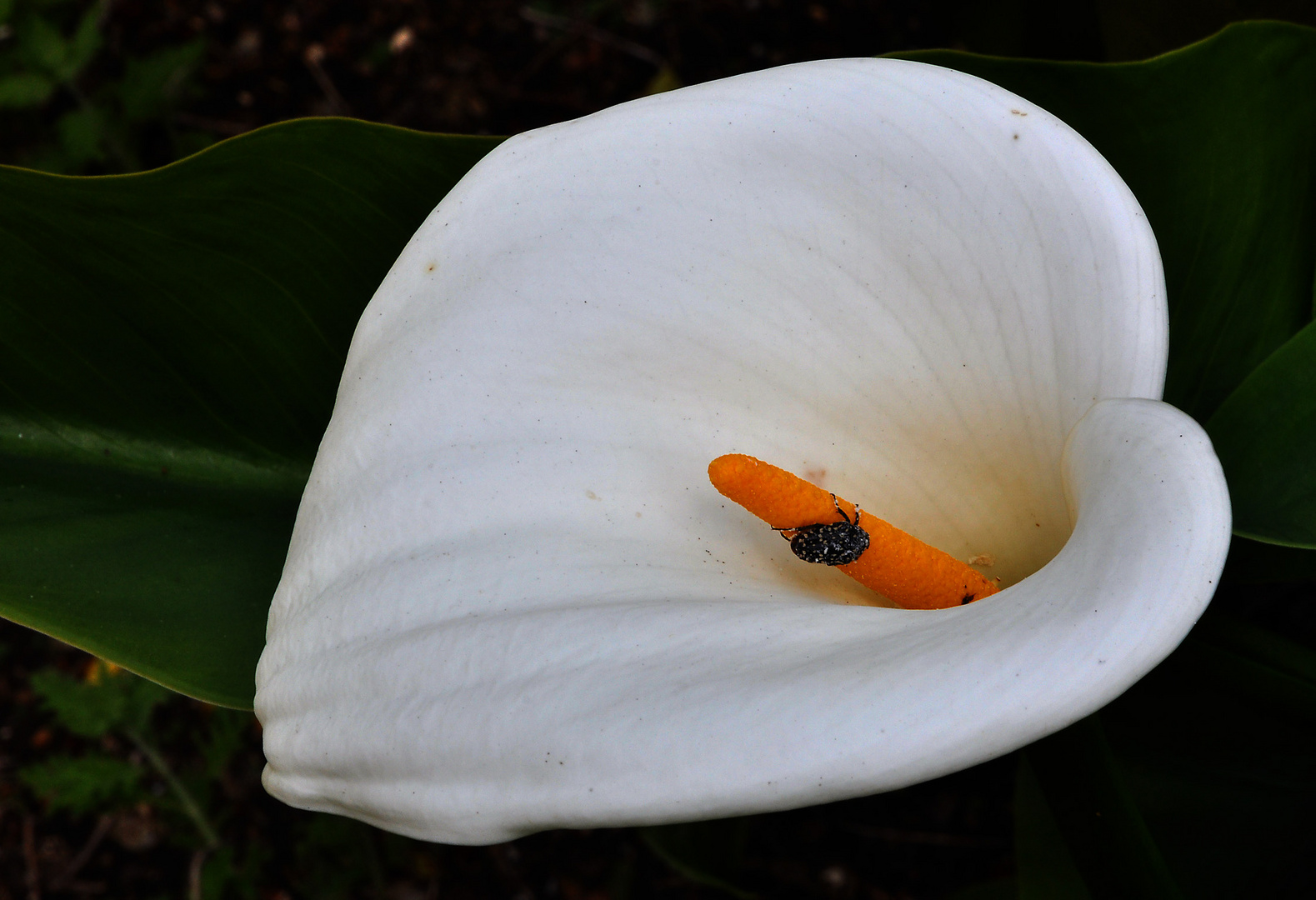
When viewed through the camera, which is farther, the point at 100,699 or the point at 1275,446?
the point at 100,699

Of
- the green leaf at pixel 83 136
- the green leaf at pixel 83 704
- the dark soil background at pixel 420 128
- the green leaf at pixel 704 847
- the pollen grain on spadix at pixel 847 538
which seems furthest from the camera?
the green leaf at pixel 83 136

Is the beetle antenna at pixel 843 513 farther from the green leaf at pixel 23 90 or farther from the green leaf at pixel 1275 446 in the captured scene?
the green leaf at pixel 23 90

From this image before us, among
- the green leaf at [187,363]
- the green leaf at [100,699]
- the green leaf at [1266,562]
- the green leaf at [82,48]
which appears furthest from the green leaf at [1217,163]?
the green leaf at [82,48]

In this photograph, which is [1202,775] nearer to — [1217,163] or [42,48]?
[1217,163]

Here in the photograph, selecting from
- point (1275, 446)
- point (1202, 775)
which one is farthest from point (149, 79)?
point (1202, 775)

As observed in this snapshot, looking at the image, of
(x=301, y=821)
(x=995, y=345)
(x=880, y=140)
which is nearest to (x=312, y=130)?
Result: (x=880, y=140)

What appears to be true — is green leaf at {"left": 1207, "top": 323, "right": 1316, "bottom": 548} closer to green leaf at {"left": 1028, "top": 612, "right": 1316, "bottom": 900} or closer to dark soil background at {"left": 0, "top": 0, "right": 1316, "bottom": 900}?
green leaf at {"left": 1028, "top": 612, "right": 1316, "bottom": 900}

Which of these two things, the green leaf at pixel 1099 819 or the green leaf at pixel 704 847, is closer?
the green leaf at pixel 1099 819

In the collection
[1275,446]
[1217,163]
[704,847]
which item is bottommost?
[704,847]
